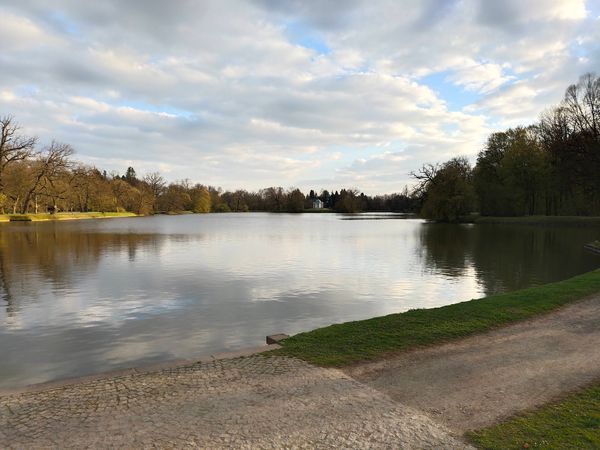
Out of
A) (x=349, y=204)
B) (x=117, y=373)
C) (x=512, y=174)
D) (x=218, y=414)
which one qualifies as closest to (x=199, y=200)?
(x=349, y=204)

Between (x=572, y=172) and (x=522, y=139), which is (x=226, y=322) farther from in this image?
(x=522, y=139)

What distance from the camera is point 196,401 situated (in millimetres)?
5051

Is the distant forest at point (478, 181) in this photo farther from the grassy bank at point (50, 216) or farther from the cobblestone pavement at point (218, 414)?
the cobblestone pavement at point (218, 414)

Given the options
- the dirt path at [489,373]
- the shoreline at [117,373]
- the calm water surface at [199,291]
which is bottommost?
the calm water surface at [199,291]

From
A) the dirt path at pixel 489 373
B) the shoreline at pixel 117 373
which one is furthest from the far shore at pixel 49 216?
the dirt path at pixel 489 373

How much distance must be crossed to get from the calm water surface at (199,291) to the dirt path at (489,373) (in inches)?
149

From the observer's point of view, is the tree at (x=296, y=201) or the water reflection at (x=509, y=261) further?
the tree at (x=296, y=201)

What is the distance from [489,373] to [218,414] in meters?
3.75

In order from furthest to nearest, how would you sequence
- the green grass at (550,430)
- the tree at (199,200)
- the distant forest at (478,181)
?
the tree at (199,200) < the distant forest at (478,181) < the green grass at (550,430)

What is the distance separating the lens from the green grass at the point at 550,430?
4078 mm

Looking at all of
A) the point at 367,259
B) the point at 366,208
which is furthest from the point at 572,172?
the point at 366,208

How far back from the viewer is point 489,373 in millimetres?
6059

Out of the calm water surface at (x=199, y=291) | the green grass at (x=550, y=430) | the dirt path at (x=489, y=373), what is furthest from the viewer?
the calm water surface at (x=199, y=291)

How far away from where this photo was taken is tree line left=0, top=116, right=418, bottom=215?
65.1m
